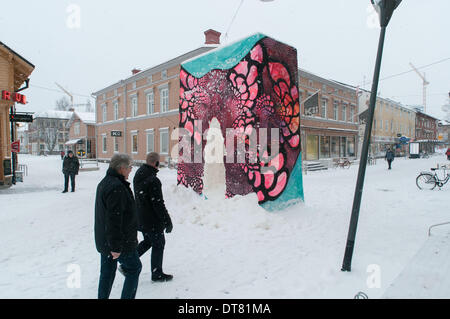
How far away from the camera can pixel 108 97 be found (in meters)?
29.7

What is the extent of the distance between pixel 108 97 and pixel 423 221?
99.6ft

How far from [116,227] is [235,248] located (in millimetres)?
2651

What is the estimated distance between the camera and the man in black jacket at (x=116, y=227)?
2.55 m

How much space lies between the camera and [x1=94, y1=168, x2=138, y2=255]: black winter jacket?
254 cm

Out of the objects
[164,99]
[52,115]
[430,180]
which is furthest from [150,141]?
[52,115]

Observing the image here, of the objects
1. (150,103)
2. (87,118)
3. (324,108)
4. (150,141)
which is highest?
(87,118)

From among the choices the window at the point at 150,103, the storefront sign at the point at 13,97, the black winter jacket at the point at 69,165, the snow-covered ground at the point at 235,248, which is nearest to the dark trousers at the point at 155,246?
the snow-covered ground at the point at 235,248

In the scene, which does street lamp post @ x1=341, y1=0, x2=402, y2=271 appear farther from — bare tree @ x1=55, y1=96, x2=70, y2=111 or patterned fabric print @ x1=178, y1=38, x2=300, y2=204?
bare tree @ x1=55, y1=96, x2=70, y2=111

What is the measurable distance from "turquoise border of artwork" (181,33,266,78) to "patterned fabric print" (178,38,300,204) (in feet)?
0.46

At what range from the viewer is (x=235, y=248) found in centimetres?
473

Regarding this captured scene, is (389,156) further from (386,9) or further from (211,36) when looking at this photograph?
(386,9)

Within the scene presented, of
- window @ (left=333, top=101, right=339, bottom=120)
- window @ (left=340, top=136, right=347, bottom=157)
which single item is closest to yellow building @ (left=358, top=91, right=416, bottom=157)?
window @ (left=333, top=101, right=339, bottom=120)

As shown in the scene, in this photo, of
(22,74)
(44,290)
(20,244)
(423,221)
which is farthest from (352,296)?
(22,74)

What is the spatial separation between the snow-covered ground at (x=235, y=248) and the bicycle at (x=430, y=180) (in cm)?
207
